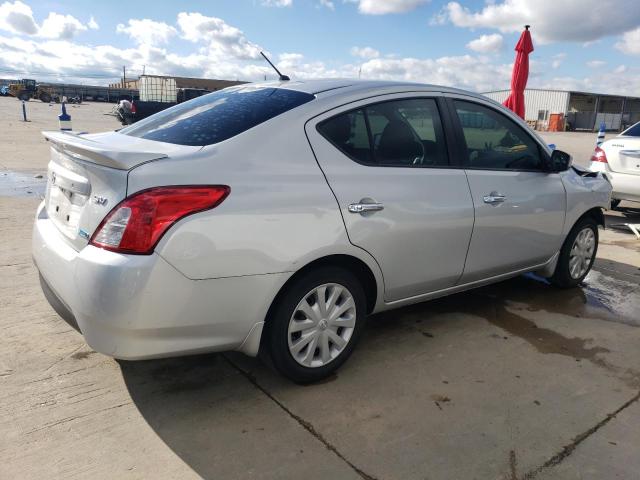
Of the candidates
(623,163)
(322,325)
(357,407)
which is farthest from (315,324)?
(623,163)

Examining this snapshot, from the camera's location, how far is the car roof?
115 inches

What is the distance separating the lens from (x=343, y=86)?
300cm

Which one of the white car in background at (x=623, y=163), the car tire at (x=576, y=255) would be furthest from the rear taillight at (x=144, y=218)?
the white car in background at (x=623, y=163)

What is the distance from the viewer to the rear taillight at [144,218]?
2.14 m

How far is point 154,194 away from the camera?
2162 mm

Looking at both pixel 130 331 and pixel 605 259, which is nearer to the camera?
pixel 130 331

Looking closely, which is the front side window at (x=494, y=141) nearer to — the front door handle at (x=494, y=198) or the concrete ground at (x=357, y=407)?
the front door handle at (x=494, y=198)

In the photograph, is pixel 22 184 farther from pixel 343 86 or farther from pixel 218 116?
pixel 343 86

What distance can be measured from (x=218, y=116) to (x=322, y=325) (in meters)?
1.28

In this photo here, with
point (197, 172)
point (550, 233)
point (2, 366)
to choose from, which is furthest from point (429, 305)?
point (2, 366)

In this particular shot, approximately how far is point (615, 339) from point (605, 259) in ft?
7.61

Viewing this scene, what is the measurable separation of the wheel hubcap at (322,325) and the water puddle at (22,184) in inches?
232

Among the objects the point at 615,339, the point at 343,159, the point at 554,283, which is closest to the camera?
the point at 343,159

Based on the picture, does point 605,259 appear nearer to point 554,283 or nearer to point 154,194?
point 554,283
